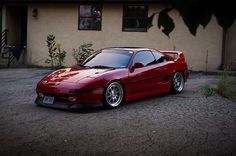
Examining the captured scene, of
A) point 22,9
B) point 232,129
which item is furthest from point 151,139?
point 22,9

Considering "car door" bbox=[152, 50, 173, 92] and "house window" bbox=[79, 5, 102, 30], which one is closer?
"car door" bbox=[152, 50, 173, 92]

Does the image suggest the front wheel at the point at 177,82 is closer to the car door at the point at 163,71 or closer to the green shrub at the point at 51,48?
the car door at the point at 163,71

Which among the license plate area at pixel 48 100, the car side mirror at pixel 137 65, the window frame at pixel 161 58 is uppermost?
the window frame at pixel 161 58

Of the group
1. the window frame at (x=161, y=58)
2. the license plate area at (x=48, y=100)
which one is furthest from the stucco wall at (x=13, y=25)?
the license plate area at (x=48, y=100)

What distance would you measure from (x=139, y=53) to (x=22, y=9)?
13.0 metres

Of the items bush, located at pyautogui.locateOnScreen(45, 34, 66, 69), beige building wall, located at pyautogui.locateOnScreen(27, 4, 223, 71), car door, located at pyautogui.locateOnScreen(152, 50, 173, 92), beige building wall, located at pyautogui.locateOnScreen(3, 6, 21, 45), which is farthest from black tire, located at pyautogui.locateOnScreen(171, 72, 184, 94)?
beige building wall, located at pyautogui.locateOnScreen(3, 6, 21, 45)

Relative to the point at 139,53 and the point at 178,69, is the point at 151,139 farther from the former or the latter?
the point at 178,69

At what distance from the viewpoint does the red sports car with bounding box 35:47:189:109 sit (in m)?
8.48

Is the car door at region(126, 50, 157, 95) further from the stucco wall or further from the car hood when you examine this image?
the stucco wall

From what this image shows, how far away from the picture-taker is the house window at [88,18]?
61.6ft

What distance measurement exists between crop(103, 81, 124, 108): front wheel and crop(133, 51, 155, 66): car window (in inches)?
40.5

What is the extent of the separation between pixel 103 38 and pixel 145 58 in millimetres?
8609

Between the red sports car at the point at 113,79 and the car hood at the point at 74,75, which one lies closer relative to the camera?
the red sports car at the point at 113,79

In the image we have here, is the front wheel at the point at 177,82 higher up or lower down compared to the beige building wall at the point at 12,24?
lower down
